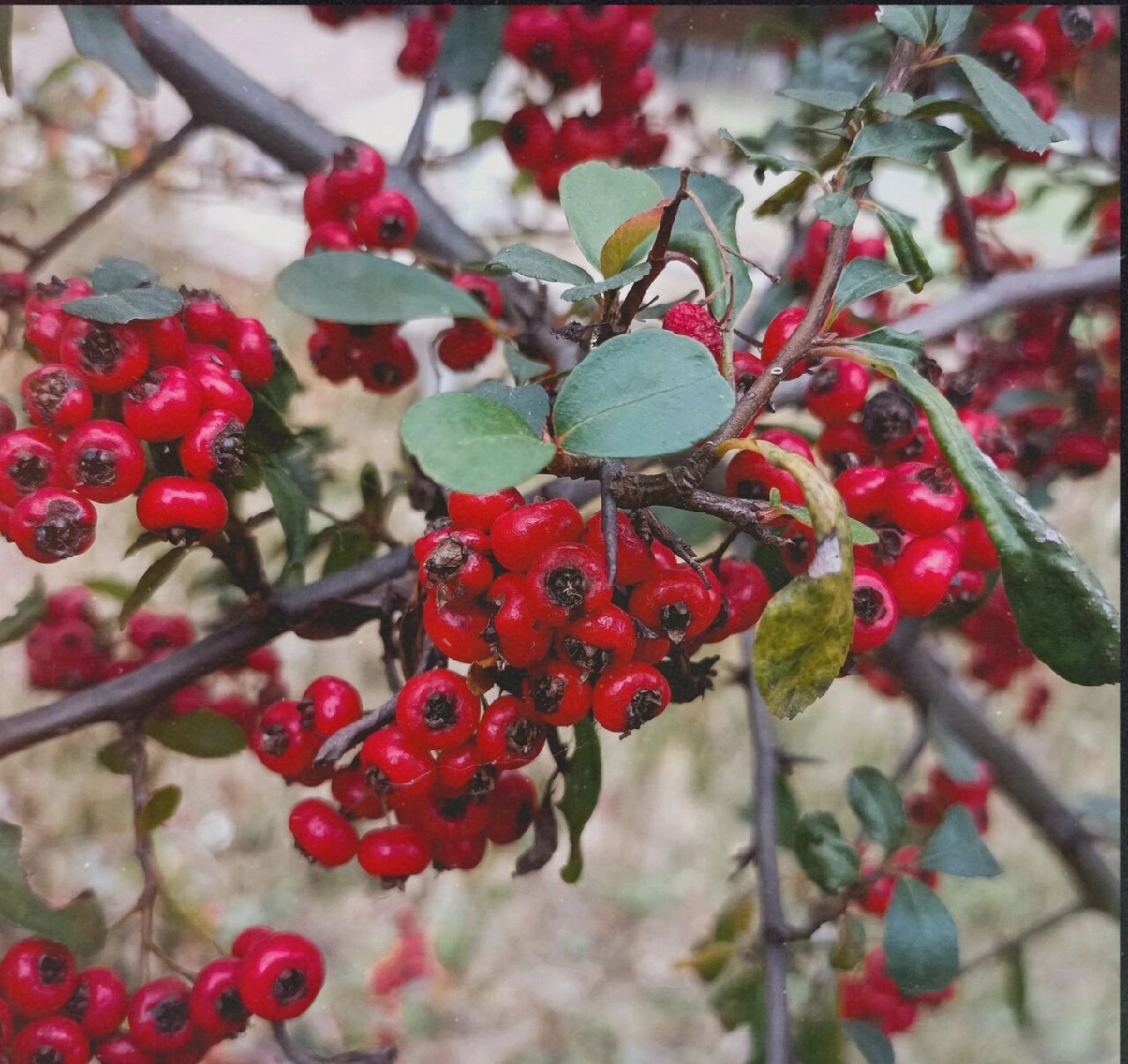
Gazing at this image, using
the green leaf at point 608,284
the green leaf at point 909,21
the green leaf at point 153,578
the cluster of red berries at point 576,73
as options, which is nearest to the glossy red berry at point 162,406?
the green leaf at point 153,578

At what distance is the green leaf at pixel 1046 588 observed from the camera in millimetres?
453

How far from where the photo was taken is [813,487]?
1.34ft

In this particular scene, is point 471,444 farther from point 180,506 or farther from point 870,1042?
point 870,1042

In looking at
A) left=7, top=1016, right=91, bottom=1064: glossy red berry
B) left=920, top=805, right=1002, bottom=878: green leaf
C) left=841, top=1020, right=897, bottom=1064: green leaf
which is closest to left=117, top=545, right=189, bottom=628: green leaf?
left=7, top=1016, right=91, bottom=1064: glossy red berry

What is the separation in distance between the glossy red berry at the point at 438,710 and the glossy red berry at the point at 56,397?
233mm

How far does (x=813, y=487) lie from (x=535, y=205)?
137 cm

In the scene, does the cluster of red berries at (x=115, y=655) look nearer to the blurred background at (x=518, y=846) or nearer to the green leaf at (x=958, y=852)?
the blurred background at (x=518, y=846)

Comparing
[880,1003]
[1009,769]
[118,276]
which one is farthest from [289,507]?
[1009,769]

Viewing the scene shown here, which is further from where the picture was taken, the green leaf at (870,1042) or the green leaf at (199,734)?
the green leaf at (870,1042)

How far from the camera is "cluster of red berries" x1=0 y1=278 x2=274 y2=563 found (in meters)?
0.51

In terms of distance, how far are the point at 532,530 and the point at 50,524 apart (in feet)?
0.87

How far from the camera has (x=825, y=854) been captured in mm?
812

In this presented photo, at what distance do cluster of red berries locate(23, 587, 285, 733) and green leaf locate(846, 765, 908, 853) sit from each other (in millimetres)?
537

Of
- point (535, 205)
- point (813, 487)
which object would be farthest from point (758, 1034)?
point (535, 205)
